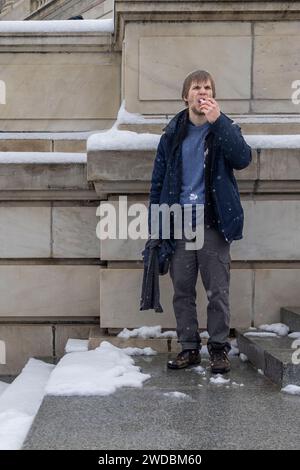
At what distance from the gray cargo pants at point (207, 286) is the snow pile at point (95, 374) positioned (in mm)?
506

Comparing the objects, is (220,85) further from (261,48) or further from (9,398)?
(9,398)

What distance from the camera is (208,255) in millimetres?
3875

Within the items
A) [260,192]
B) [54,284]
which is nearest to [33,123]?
[54,284]

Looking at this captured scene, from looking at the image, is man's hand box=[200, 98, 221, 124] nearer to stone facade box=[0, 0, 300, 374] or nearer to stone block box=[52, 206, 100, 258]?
stone facade box=[0, 0, 300, 374]

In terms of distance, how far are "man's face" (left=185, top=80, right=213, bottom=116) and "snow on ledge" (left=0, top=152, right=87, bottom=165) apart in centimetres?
150

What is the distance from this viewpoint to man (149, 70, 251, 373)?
3.80 metres

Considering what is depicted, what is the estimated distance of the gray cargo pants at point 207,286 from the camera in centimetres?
389

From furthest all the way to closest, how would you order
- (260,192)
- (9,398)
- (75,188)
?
(75,188), (260,192), (9,398)

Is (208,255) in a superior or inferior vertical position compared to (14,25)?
inferior

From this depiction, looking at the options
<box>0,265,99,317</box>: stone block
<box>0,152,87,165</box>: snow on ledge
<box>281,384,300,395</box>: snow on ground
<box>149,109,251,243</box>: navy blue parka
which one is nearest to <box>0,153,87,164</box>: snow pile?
<box>0,152,87,165</box>: snow on ledge

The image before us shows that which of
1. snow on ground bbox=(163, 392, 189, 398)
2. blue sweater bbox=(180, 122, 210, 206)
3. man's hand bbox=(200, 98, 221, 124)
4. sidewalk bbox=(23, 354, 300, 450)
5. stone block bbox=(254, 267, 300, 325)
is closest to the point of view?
sidewalk bbox=(23, 354, 300, 450)

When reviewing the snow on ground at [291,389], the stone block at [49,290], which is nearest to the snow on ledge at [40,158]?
the stone block at [49,290]

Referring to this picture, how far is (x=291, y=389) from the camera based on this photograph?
3.46m
